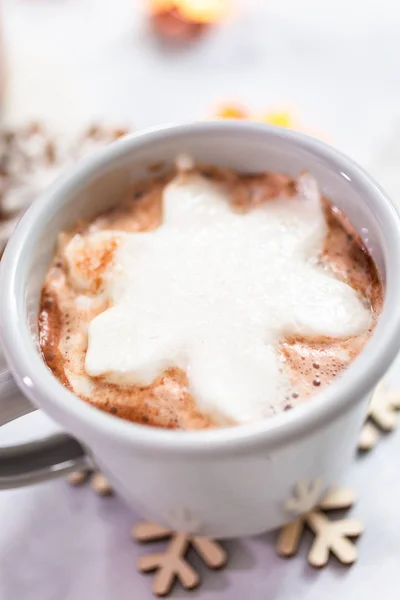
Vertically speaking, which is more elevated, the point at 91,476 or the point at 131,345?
the point at 131,345

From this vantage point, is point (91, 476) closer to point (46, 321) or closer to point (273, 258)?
point (46, 321)

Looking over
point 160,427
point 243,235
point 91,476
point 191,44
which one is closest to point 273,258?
point 243,235

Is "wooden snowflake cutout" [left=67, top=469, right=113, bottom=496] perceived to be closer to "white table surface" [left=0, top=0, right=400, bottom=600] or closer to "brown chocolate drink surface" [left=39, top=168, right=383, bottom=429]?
"white table surface" [left=0, top=0, right=400, bottom=600]

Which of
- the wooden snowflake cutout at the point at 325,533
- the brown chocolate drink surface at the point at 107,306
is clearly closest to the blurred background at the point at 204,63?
the brown chocolate drink surface at the point at 107,306

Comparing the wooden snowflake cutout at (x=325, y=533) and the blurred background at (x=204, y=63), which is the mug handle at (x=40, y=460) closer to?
the wooden snowflake cutout at (x=325, y=533)

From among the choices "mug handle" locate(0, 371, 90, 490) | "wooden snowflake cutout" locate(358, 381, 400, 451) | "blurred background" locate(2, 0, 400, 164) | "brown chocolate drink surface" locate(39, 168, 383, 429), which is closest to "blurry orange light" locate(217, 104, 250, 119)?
"blurred background" locate(2, 0, 400, 164)

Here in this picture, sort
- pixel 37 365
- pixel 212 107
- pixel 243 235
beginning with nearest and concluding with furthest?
pixel 37 365 → pixel 243 235 → pixel 212 107
